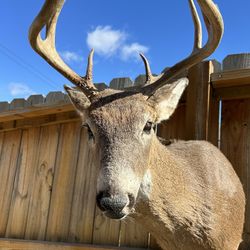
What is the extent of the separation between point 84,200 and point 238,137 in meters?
2.07

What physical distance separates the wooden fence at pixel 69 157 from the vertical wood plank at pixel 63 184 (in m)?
0.01

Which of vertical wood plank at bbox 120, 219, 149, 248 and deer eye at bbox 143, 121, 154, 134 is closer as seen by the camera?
deer eye at bbox 143, 121, 154, 134

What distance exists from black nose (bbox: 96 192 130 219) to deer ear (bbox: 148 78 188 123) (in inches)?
47.1

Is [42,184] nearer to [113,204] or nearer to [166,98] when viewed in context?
[166,98]

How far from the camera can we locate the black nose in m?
3.17

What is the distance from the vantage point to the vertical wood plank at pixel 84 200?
5.57m

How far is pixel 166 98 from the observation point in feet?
14.3

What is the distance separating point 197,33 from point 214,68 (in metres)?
0.63

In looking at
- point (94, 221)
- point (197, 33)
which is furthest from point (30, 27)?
point (94, 221)

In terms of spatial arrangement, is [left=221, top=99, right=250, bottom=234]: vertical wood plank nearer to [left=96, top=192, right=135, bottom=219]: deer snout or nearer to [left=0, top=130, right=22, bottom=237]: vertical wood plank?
[left=96, top=192, right=135, bottom=219]: deer snout

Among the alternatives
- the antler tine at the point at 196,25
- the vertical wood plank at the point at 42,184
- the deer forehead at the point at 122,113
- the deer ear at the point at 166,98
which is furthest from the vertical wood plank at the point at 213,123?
the vertical wood plank at the point at 42,184

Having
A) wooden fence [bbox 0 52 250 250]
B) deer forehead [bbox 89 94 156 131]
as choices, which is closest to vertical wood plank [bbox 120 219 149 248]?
wooden fence [bbox 0 52 250 250]

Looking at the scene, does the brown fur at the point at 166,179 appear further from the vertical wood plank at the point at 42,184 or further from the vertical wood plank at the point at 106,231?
the vertical wood plank at the point at 42,184

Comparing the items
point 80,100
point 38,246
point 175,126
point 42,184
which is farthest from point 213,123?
point 38,246
